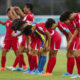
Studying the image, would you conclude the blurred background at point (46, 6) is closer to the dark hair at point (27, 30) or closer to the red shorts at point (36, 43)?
the red shorts at point (36, 43)

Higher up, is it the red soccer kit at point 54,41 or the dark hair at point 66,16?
the dark hair at point 66,16

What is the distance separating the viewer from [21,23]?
11477mm

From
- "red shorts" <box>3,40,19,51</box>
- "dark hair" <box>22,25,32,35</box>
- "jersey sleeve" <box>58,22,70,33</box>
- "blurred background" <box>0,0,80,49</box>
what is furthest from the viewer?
"blurred background" <box>0,0,80,49</box>

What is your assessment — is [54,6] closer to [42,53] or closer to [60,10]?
[60,10]

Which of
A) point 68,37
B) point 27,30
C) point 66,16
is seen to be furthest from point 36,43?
point 66,16

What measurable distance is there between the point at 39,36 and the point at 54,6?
12.1 meters

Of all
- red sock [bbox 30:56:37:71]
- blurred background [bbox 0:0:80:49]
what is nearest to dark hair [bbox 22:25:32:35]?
red sock [bbox 30:56:37:71]

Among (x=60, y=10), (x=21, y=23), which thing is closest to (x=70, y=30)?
(x=21, y=23)

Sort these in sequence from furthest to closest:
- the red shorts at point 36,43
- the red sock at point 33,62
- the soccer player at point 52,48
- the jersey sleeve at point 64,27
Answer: the red sock at point 33,62 → the red shorts at point 36,43 → the soccer player at point 52,48 → the jersey sleeve at point 64,27

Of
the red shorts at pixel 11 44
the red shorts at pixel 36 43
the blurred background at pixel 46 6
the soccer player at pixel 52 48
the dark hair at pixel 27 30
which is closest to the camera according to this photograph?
the dark hair at pixel 27 30

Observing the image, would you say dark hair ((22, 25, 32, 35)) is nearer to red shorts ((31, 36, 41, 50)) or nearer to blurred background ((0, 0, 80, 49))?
red shorts ((31, 36, 41, 50))

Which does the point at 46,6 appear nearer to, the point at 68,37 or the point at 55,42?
the point at 55,42

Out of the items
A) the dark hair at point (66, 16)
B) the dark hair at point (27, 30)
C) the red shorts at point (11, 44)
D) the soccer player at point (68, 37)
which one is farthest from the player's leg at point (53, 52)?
the red shorts at point (11, 44)

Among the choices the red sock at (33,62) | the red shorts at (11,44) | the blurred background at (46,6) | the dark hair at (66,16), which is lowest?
the red sock at (33,62)
